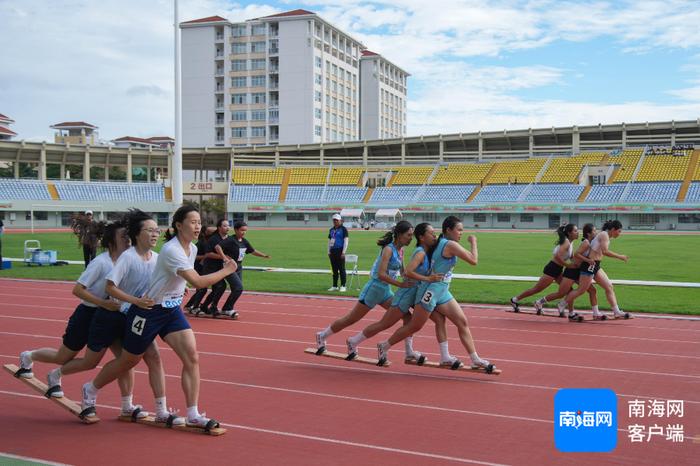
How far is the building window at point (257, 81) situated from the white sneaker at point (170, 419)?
98675 millimetres

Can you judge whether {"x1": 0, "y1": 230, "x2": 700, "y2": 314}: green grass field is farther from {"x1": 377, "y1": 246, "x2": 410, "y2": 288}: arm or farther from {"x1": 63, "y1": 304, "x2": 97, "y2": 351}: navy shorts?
{"x1": 63, "y1": 304, "x2": 97, "y2": 351}: navy shorts

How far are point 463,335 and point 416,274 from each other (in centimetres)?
93

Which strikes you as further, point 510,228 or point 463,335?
point 510,228

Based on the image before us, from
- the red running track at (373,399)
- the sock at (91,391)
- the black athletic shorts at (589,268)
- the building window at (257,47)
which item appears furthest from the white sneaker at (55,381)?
the building window at (257,47)

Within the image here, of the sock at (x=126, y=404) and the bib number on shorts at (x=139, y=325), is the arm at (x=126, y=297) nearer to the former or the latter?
the bib number on shorts at (x=139, y=325)

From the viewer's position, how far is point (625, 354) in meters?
9.64

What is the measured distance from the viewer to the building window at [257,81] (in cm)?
10138

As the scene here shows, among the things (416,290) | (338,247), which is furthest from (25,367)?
(338,247)

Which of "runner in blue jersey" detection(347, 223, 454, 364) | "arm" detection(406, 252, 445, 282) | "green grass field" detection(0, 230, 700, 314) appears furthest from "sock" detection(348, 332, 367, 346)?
"green grass field" detection(0, 230, 700, 314)

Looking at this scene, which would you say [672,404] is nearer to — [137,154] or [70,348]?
[70,348]

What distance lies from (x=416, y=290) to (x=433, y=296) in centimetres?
43

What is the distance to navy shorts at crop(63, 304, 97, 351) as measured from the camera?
252 inches

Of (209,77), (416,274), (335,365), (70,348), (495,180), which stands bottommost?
(335,365)

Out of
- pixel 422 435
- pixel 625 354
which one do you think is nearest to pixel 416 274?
pixel 422 435
